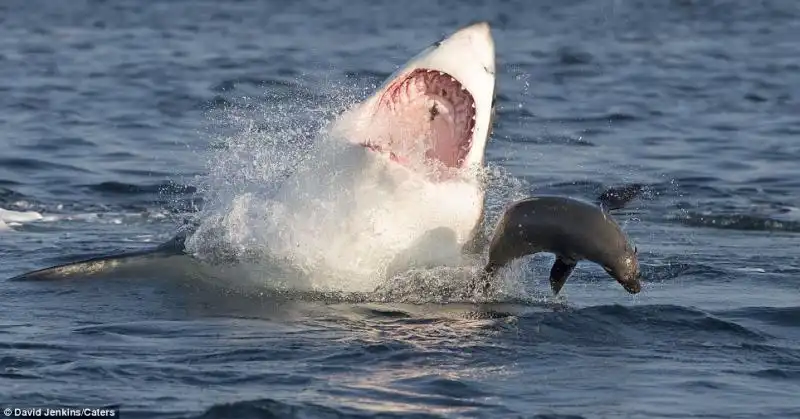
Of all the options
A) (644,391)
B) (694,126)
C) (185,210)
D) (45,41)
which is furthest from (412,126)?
(45,41)

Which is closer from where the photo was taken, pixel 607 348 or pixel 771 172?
pixel 607 348

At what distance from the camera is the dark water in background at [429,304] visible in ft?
20.9

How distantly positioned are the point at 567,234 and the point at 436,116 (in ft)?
2.87

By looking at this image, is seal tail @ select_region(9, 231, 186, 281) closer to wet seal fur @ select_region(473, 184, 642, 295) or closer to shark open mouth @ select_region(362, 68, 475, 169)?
shark open mouth @ select_region(362, 68, 475, 169)

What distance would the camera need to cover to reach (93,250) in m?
10.2

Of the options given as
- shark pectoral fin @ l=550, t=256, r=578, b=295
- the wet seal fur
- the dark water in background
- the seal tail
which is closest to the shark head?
the wet seal fur

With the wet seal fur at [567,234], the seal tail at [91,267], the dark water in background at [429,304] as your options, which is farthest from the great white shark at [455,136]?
the seal tail at [91,267]

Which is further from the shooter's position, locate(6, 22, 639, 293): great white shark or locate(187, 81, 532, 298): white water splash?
locate(187, 81, 532, 298): white water splash

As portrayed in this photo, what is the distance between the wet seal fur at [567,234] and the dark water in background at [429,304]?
12.3 inches

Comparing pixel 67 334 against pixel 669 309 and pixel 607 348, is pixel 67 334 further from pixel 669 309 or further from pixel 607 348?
pixel 669 309

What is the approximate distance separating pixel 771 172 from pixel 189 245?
7383mm

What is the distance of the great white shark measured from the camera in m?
7.42

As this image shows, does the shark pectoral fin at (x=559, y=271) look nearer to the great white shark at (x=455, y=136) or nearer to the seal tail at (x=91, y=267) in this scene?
the great white shark at (x=455, y=136)

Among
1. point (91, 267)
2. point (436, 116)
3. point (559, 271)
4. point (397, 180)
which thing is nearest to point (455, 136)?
point (436, 116)
